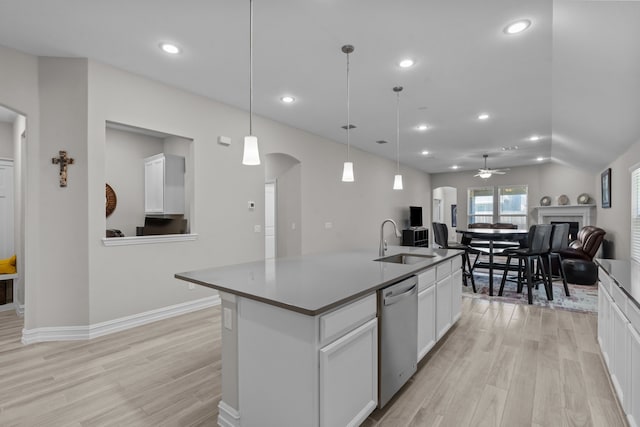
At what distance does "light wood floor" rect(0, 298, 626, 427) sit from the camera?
1.90 metres

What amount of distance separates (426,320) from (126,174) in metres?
4.97

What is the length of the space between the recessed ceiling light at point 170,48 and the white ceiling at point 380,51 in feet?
0.23

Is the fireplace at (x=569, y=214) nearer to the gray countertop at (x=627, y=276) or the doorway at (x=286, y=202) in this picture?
the gray countertop at (x=627, y=276)

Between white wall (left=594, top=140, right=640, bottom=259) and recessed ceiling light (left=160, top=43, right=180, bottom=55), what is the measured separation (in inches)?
220

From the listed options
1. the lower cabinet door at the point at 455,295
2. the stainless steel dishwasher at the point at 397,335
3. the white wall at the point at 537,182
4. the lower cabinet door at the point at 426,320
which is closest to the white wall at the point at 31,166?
the stainless steel dishwasher at the point at 397,335

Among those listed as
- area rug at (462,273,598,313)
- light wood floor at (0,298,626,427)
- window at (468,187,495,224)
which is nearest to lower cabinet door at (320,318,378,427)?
light wood floor at (0,298,626,427)

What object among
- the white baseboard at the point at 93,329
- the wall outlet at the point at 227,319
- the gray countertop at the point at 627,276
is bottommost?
the white baseboard at the point at 93,329

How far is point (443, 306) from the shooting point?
115 inches

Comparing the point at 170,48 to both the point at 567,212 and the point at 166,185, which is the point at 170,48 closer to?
the point at 166,185

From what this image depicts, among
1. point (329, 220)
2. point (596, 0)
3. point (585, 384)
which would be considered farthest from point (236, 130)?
point (585, 384)

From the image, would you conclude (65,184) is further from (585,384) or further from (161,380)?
(585,384)

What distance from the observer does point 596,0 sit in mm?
1728

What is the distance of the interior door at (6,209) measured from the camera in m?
4.43

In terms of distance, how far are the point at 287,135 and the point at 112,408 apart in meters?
4.30
